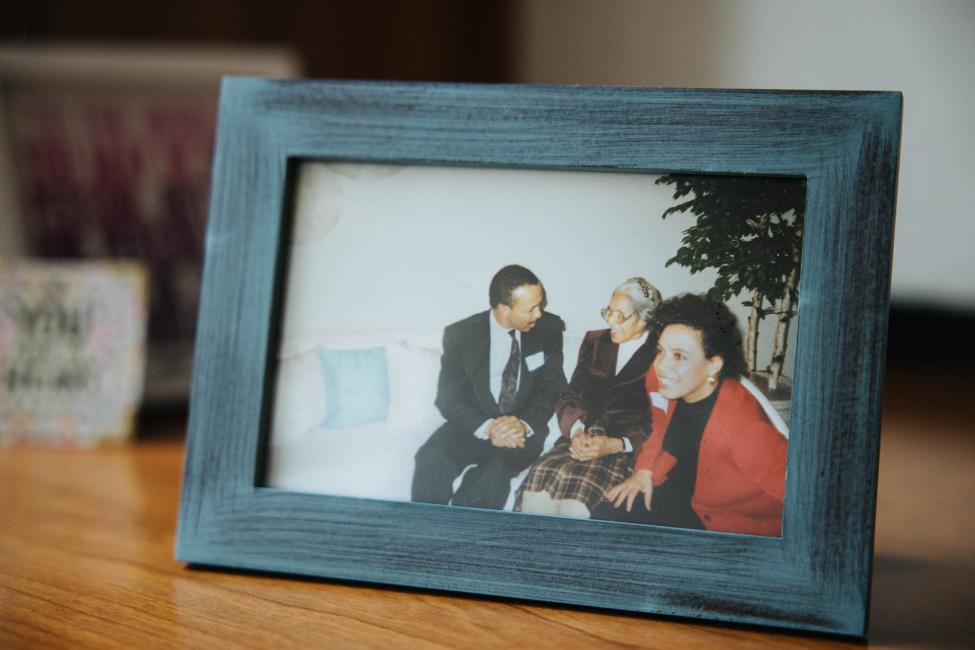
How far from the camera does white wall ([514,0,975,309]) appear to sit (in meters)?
1.25

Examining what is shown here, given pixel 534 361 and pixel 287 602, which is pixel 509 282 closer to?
pixel 534 361

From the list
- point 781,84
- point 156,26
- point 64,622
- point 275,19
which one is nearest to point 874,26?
point 781,84

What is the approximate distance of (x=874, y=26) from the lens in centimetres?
127

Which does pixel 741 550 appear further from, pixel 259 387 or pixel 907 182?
pixel 907 182

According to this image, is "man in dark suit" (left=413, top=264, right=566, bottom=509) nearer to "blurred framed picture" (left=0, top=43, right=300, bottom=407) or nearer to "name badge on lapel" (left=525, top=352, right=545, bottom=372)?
"name badge on lapel" (left=525, top=352, right=545, bottom=372)

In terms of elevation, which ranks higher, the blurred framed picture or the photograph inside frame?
the blurred framed picture

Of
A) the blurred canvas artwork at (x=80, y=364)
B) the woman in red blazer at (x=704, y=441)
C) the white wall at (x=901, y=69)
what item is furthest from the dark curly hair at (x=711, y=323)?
the white wall at (x=901, y=69)

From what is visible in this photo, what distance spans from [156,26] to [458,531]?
0.96 meters

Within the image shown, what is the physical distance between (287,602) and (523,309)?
203mm

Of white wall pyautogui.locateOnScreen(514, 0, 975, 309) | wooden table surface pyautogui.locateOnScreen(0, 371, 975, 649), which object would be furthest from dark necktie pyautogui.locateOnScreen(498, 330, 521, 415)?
white wall pyautogui.locateOnScreen(514, 0, 975, 309)

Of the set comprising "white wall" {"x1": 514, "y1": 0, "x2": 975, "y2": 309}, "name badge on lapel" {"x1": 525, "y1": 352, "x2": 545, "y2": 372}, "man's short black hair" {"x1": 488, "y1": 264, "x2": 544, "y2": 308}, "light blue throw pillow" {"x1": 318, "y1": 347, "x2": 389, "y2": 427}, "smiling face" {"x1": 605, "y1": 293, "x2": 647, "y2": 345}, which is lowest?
"light blue throw pillow" {"x1": 318, "y1": 347, "x2": 389, "y2": 427}

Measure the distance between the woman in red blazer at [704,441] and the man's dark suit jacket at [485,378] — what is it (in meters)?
0.05

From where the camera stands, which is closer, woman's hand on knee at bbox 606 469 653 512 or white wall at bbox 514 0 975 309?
woman's hand on knee at bbox 606 469 653 512

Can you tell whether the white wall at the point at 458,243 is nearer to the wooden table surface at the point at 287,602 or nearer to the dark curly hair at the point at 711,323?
the dark curly hair at the point at 711,323
